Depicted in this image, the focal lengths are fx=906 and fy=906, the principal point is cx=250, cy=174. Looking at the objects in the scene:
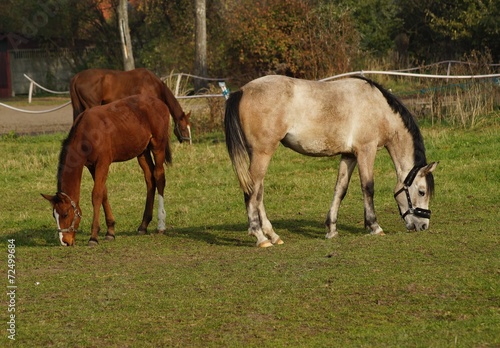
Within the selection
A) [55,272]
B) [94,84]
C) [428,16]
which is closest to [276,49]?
[428,16]

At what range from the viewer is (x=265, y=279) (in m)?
8.01

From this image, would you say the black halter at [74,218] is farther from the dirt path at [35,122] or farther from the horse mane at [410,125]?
the dirt path at [35,122]

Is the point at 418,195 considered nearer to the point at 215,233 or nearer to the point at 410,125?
the point at 410,125

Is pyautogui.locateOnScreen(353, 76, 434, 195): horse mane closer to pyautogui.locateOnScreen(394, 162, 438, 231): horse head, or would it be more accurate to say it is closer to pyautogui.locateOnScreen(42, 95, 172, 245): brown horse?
pyautogui.locateOnScreen(394, 162, 438, 231): horse head

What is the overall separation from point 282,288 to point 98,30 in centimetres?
3676

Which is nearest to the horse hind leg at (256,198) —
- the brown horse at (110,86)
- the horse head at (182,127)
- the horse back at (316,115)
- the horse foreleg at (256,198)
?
the horse foreleg at (256,198)

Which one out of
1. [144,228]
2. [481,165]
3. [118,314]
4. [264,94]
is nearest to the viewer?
[118,314]

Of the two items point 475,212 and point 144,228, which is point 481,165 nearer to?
point 475,212

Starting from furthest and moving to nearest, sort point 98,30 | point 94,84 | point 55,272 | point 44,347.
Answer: point 98,30 < point 94,84 < point 55,272 < point 44,347

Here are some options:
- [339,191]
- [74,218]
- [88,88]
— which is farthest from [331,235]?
[88,88]

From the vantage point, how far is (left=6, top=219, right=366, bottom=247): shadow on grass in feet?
35.3

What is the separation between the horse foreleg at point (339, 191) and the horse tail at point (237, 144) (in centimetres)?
117

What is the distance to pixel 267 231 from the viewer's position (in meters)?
10.1

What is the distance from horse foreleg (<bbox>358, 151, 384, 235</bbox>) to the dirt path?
1460cm
